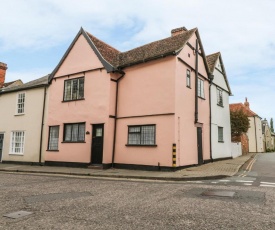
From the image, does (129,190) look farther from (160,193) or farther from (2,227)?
(2,227)

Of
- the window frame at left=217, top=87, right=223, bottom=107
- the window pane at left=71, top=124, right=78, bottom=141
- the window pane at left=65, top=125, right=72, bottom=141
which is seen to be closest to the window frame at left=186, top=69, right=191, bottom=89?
the window frame at left=217, top=87, right=223, bottom=107

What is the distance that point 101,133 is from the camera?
1599 cm

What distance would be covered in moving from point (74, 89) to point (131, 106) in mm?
4812

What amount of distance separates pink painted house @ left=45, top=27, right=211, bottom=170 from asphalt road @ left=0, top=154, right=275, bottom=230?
6.37m

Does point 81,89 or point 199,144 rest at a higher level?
point 81,89

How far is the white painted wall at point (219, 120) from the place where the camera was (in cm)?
1961

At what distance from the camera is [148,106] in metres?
15.2

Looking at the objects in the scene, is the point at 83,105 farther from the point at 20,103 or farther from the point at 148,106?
the point at 20,103

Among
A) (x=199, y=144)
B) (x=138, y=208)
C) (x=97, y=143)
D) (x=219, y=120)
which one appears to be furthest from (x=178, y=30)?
(x=138, y=208)

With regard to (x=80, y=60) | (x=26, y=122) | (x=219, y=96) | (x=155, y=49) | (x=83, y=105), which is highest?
(x=155, y=49)

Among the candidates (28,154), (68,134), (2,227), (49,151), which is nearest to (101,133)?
(68,134)

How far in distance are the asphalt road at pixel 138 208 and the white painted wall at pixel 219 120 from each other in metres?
11.6

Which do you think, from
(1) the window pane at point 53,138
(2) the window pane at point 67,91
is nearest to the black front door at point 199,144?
(2) the window pane at point 67,91

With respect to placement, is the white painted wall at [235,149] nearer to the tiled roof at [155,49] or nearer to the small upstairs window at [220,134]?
the small upstairs window at [220,134]
